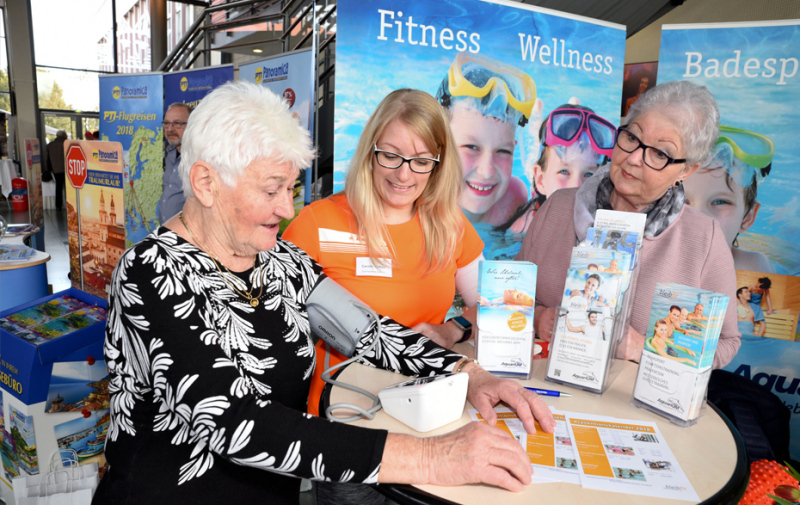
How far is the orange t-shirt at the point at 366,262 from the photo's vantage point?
72.0 inches

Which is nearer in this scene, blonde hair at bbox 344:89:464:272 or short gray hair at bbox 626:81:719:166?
short gray hair at bbox 626:81:719:166

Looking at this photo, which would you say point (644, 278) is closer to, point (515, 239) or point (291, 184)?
point (291, 184)

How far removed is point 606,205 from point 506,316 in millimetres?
772

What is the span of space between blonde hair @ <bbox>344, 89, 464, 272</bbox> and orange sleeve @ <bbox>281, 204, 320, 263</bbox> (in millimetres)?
154

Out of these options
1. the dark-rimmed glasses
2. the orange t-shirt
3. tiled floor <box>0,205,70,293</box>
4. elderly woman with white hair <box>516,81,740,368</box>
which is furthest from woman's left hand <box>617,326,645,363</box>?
tiled floor <box>0,205,70,293</box>

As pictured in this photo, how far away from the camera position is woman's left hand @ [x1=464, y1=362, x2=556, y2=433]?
117 cm

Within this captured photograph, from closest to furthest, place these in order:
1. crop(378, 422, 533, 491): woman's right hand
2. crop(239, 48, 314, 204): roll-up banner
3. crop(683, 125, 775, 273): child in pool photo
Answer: crop(378, 422, 533, 491): woman's right hand
crop(683, 125, 775, 273): child in pool photo
crop(239, 48, 314, 204): roll-up banner

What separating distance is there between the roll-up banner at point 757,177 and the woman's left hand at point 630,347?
1807mm

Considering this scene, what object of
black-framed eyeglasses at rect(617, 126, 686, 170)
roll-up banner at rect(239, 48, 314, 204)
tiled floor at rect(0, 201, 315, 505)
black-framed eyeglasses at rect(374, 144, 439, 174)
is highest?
roll-up banner at rect(239, 48, 314, 204)

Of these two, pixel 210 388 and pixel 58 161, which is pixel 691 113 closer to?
pixel 210 388

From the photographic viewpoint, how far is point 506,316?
1.36m

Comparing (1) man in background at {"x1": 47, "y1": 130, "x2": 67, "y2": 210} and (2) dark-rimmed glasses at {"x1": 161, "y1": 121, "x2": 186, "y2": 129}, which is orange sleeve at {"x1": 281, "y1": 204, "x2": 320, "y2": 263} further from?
(1) man in background at {"x1": 47, "y1": 130, "x2": 67, "y2": 210}

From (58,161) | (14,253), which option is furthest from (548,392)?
(58,161)

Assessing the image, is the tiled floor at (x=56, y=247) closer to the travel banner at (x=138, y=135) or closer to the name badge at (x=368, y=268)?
the travel banner at (x=138, y=135)
